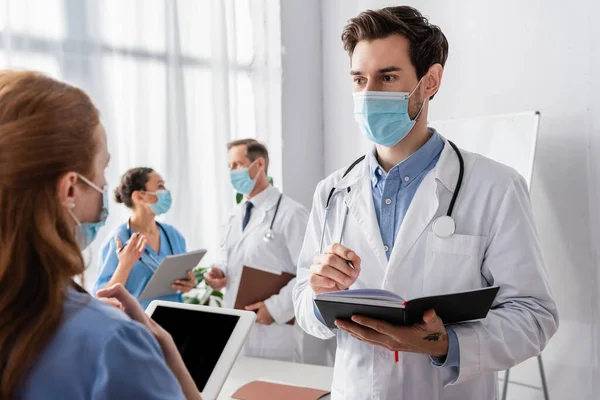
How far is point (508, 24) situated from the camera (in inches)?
116

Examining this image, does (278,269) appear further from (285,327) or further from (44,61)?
(44,61)

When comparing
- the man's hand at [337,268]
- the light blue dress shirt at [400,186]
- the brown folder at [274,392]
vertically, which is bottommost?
the brown folder at [274,392]

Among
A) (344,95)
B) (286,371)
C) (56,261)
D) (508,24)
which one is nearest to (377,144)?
(286,371)

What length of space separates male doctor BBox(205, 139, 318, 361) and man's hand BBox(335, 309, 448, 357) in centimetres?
155

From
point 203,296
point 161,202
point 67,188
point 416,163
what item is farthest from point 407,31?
point 203,296

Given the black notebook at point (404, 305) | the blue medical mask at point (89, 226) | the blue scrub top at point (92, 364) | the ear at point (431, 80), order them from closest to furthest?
the blue scrub top at point (92, 364)
the blue medical mask at point (89, 226)
the black notebook at point (404, 305)
the ear at point (431, 80)

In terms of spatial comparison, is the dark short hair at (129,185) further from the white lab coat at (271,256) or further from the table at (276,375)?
the table at (276,375)

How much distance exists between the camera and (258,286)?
8.94 feet

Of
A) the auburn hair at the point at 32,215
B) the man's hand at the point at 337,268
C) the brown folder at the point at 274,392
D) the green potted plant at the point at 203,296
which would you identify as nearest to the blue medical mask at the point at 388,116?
the man's hand at the point at 337,268

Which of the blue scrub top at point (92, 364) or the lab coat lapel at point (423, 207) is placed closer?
the blue scrub top at point (92, 364)

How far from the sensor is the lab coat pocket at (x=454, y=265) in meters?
1.39

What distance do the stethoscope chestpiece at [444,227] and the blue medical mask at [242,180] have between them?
5.99 ft

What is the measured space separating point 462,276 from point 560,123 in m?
1.65

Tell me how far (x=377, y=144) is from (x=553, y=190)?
1.47m
